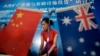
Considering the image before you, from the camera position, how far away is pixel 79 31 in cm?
157

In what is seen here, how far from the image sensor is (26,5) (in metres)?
1.72

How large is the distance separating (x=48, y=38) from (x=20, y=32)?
0.26 metres

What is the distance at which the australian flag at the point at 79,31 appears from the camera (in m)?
1.52

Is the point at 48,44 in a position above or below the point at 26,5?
below

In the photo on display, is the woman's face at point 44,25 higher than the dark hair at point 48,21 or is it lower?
lower

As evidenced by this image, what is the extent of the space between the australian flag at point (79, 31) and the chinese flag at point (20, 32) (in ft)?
0.78

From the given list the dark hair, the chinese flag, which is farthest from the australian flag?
the chinese flag

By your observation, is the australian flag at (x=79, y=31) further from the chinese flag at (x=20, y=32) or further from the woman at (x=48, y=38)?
the chinese flag at (x=20, y=32)

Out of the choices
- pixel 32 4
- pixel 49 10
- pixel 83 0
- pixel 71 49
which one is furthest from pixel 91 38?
pixel 32 4

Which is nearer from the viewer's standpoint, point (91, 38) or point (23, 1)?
point (91, 38)

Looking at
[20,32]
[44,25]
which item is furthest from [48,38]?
[20,32]

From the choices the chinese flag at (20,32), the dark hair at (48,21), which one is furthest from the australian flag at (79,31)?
the chinese flag at (20,32)

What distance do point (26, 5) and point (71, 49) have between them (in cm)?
58

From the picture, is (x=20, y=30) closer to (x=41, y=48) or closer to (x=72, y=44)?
(x=41, y=48)
